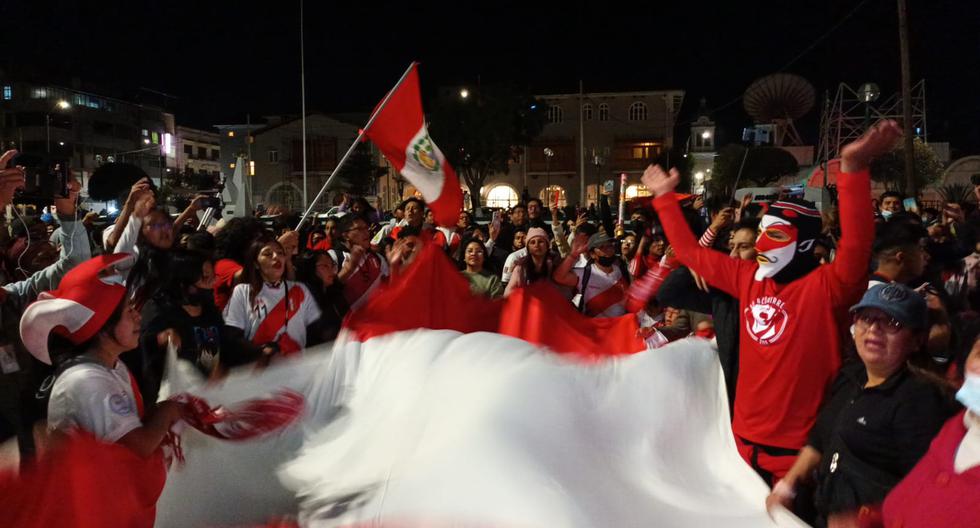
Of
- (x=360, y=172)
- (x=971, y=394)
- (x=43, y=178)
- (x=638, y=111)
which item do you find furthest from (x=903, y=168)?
(x=971, y=394)

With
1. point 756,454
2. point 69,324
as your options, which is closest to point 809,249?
point 756,454

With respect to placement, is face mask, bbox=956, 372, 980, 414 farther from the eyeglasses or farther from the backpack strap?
the backpack strap

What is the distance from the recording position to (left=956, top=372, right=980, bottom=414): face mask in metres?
2.12

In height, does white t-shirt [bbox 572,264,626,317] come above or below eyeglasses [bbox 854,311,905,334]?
below

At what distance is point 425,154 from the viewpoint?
22.7 feet

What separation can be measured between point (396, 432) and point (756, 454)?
156 cm

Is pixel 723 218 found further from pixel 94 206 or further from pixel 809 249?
pixel 94 206

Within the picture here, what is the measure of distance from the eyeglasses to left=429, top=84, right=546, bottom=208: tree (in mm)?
46054

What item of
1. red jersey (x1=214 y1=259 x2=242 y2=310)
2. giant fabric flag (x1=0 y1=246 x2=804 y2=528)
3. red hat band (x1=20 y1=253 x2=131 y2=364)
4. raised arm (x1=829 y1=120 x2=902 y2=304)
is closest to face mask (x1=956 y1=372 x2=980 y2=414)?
giant fabric flag (x1=0 y1=246 x2=804 y2=528)

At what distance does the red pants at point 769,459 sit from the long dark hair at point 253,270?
11.0 feet

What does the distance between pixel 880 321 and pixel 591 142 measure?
62.3 m

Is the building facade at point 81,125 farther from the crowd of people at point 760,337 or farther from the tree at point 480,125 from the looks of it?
the crowd of people at point 760,337

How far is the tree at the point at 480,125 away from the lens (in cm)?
4916

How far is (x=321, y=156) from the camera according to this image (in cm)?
6375
